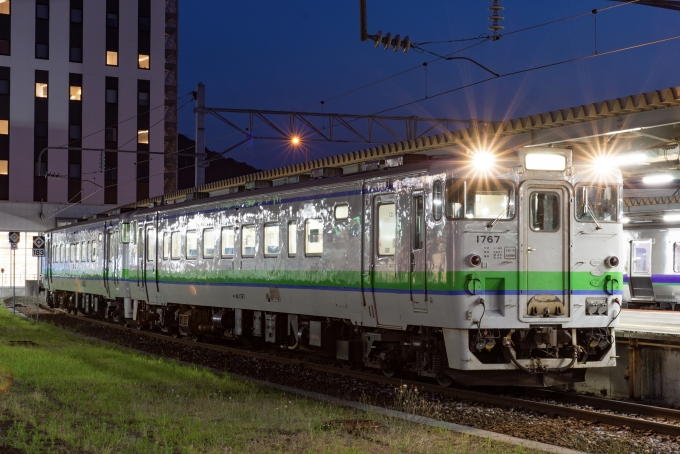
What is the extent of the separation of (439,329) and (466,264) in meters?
1.12

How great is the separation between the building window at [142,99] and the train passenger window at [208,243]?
4848 cm

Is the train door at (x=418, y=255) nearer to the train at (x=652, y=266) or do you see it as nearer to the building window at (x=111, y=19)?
the train at (x=652, y=266)

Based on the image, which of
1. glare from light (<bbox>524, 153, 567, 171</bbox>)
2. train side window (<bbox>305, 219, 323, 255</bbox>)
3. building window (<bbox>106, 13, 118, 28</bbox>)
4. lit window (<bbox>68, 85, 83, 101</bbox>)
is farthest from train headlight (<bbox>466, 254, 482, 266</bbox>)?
building window (<bbox>106, 13, 118, 28</bbox>)

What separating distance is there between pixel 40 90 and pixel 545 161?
183ft

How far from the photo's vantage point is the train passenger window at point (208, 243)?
66.2 ft

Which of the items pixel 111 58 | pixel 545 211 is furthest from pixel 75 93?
pixel 545 211

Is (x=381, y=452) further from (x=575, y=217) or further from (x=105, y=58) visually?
(x=105, y=58)

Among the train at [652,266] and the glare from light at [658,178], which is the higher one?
the glare from light at [658,178]

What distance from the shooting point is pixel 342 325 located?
16188mm

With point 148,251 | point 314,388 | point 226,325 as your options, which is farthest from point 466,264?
point 148,251

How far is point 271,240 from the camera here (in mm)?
17719

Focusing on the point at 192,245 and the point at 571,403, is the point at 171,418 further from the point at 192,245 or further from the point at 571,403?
the point at 192,245

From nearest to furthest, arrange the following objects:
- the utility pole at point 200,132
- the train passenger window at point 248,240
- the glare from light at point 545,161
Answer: the glare from light at point 545,161 < the train passenger window at point 248,240 < the utility pole at point 200,132

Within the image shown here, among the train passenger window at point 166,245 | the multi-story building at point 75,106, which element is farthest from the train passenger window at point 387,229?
the multi-story building at point 75,106
